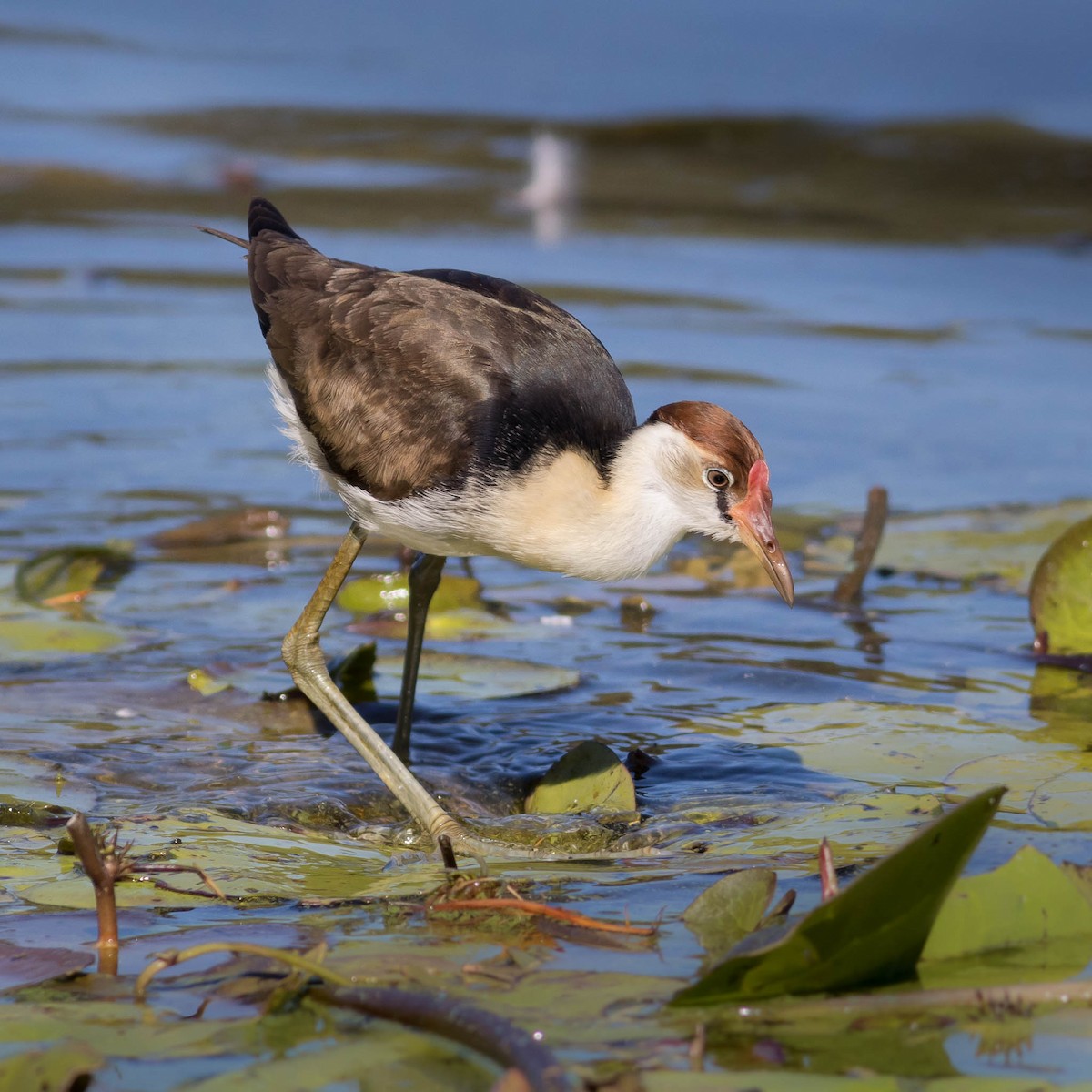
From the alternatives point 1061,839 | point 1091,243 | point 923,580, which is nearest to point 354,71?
point 1091,243

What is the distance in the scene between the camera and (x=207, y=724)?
5.36 meters

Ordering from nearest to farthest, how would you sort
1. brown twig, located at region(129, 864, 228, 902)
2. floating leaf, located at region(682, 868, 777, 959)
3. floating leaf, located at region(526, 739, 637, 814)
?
floating leaf, located at region(682, 868, 777, 959) < brown twig, located at region(129, 864, 228, 902) < floating leaf, located at region(526, 739, 637, 814)

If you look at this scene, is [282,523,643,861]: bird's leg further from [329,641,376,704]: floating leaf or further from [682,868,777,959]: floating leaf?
[682,868,777,959]: floating leaf

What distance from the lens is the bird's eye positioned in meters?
4.89

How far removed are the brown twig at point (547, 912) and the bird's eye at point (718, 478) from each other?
161 cm

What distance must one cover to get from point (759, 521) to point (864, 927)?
1.92 meters

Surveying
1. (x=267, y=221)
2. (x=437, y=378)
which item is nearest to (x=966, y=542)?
(x=437, y=378)

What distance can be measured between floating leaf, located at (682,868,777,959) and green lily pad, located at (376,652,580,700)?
7.19 feet

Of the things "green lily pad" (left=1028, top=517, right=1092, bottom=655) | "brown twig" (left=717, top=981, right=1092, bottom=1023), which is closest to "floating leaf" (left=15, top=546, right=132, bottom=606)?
"green lily pad" (left=1028, top=517, right=1092, bottom=655)

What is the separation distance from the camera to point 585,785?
473cm

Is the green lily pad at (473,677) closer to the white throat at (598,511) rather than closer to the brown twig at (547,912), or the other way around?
the white throat at (598,511)

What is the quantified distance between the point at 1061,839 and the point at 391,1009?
182cm

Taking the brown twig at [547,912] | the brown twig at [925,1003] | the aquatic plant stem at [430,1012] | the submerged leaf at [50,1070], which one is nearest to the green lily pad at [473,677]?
the brown twig at [547,912]

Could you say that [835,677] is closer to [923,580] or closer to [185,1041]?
[923,580]
